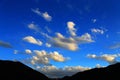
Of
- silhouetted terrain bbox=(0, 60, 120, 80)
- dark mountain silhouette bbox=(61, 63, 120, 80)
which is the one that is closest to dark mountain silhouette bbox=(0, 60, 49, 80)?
silhouetted terrain bbox=(0, 60, 120, 80)

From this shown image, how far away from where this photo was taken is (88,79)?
134375 millimetres

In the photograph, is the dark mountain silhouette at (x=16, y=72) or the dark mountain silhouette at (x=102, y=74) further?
the dark mountain silhouette at (x=16, y=72)

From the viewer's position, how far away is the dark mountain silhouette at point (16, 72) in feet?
454

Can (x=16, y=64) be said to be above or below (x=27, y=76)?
above

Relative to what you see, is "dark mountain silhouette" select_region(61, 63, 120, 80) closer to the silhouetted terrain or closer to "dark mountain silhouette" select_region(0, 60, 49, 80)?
the silhouetted terrain

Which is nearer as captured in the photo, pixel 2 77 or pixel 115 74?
pixel 115 74

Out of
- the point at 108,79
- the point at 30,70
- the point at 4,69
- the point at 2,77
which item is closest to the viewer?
the point at 108,79

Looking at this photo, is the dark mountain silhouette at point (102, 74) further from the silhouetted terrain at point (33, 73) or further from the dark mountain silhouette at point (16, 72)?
the dark mountain silhouette at point (16, 72)

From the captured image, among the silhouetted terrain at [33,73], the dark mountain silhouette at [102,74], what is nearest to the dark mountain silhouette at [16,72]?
the silhouetted terrain at [33,73]

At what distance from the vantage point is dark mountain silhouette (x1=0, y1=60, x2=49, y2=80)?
138462 mm

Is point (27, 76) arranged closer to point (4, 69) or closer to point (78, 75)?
point (4, 69)

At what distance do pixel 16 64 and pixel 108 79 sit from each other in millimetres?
62380

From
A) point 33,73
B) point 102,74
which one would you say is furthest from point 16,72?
point 102,74

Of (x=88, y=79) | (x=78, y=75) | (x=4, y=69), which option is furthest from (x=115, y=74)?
(x=4, y=69)
